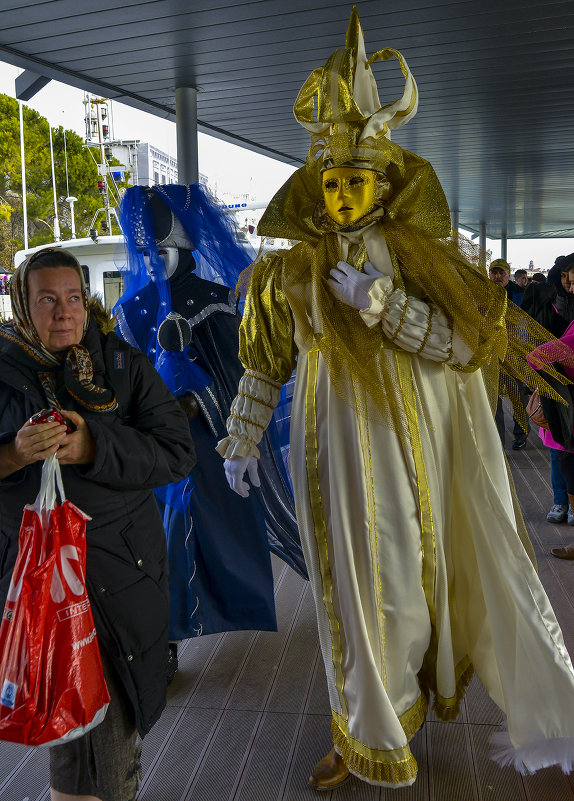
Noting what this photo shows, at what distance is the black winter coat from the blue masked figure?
1.01m

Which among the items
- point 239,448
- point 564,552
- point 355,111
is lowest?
point 564,552

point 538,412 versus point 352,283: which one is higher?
point 352,283

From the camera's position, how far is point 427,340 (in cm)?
203

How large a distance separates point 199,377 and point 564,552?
7.60 feet

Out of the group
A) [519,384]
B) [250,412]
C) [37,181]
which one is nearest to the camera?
[250,412]

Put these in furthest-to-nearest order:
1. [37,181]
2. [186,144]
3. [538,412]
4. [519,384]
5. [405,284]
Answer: [37,181]
[519,384]
[186,144]
[538,412]
[405,284]

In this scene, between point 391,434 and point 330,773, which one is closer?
point 391,434

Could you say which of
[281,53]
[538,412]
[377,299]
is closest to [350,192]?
[377,299]

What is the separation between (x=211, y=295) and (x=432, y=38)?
2207mm

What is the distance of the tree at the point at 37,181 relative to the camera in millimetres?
19672

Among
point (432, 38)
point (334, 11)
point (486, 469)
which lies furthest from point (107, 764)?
point (432, 38)

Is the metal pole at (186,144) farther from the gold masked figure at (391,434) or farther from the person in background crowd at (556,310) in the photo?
the gold masked figure at (391,434)

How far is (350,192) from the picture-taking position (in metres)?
2.06

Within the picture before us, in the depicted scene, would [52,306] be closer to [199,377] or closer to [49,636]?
[49,636]
